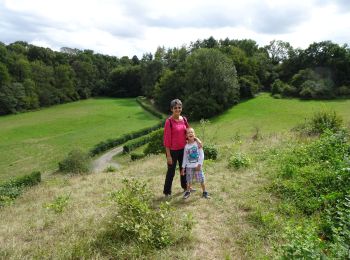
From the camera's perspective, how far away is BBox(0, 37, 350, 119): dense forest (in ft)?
162

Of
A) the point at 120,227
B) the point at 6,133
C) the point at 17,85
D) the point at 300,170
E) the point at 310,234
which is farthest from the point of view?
the point at 17,85

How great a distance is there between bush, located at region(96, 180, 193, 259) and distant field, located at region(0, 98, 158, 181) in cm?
2612

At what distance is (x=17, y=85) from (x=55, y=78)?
15.0 metres

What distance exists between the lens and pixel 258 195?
7180 mm

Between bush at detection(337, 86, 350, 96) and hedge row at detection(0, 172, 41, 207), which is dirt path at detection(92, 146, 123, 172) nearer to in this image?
hedge row at detection(0, 172, 41, 207)

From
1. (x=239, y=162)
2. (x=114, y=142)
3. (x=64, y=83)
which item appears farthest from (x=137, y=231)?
(x=64, y=83)

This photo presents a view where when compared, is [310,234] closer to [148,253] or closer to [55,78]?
[148,253]

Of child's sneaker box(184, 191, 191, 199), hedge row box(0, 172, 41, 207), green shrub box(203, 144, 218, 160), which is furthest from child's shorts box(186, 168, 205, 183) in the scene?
hedge row box(0, 172, 41, 207)

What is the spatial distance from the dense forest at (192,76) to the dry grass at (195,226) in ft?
131

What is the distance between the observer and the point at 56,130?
5038cm

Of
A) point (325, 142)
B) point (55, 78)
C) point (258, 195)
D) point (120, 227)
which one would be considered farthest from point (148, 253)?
point (55, 78)

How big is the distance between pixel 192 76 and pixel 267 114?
13044mm

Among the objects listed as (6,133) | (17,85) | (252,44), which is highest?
(252,44)

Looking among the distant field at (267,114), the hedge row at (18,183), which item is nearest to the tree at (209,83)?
the distant field at (267,114)
